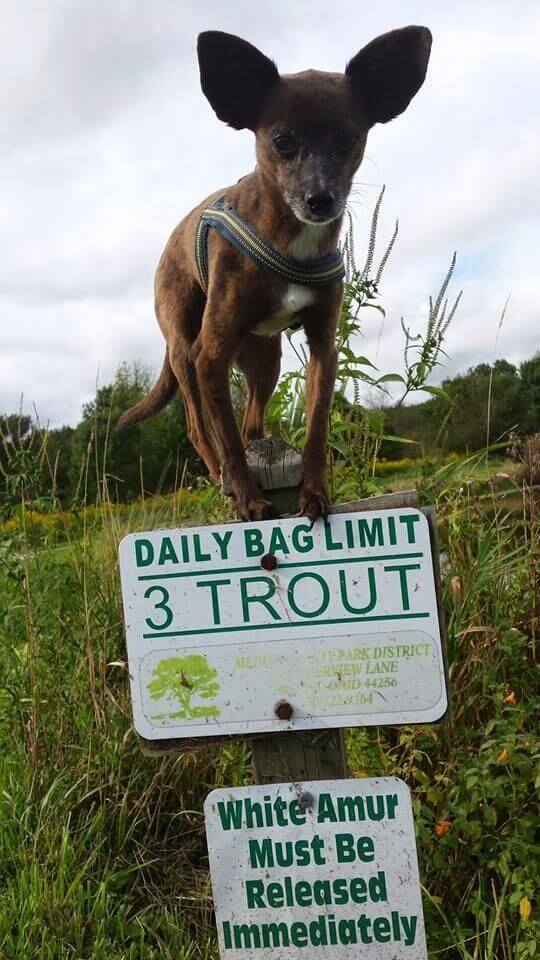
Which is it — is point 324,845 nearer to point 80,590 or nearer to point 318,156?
point 318,156

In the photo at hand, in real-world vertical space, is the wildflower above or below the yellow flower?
above

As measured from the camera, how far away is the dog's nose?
182 cm

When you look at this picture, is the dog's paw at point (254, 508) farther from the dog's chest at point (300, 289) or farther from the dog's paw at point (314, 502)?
the dog's chest at point (300, 289)

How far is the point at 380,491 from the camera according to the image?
113 inches

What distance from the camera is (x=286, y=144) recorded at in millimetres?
1916

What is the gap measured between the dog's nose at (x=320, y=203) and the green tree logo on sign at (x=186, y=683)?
1.02 metres

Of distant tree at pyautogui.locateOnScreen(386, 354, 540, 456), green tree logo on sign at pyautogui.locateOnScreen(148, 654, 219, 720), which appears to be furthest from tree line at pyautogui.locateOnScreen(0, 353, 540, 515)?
green tree logo on sign at pyautogui.locateOnScreen(148, 654, 219, 720)

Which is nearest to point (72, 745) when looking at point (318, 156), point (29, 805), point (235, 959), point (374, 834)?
point (29, 805)

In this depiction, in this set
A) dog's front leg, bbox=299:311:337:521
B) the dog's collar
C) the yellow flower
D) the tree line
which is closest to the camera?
dog's front leg, bbox=299:311:337:521

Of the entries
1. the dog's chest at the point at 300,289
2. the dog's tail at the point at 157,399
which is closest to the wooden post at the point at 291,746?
the dog's chest at the point at 300,289

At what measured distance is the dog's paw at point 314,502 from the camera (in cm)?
179

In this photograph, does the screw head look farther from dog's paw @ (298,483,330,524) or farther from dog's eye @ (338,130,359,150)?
dog's eye @ (338,130,359,150)

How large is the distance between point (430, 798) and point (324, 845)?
0.69 m

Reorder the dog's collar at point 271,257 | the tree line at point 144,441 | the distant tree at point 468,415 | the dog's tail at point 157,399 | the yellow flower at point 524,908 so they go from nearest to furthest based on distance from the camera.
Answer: the dog's collar at point 271,257 → the yellow flower at point 524,908 → the dog's tail at point 157,399 → the tree line at point 144,441 → the distant tree at point 468,415
